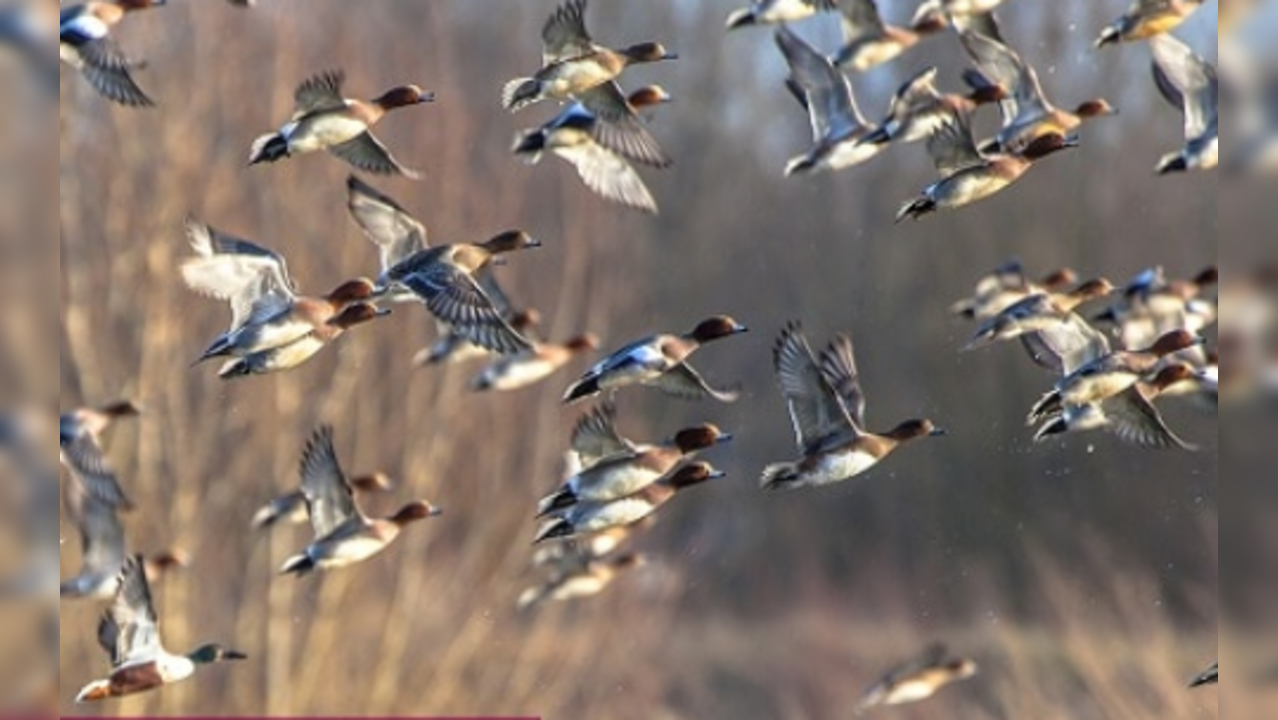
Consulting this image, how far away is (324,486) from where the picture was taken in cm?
372

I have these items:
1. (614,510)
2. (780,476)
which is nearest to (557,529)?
(614,510)

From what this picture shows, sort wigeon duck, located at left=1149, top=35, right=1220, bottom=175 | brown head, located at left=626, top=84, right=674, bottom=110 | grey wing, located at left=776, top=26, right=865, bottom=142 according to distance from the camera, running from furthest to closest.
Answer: grey wing, located at left=776, top=26, right=865, bottom=142, brown head, located at left=626, top=84, right=674, bottom=110, wigeon duck, located at left=1149, top=35, right=1220, bottom=175

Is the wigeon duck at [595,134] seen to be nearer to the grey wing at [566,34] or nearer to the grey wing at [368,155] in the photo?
the grey wing at [566,34]

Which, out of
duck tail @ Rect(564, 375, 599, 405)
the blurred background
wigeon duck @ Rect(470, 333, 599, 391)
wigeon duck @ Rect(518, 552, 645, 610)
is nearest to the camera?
duck tail @ Rect(564, 375, 599, 405)

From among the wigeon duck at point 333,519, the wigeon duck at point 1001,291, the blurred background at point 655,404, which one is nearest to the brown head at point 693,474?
the wigeon duck at point 333,519

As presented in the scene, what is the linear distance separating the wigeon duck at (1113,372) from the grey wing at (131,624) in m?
1.19

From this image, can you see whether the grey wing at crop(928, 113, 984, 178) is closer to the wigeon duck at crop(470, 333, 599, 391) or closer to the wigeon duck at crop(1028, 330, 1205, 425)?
the wigeon duck at crop(1028, 330, 1205, 425)

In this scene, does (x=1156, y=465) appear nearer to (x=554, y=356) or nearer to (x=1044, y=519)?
(x=1044, y=519)

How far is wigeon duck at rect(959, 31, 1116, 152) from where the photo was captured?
3.69 m

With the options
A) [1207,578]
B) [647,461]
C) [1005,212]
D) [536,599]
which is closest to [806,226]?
[1005,212]

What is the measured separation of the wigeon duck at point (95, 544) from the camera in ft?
11.3

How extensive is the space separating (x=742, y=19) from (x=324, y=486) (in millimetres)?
919

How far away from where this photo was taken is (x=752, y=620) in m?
9.83

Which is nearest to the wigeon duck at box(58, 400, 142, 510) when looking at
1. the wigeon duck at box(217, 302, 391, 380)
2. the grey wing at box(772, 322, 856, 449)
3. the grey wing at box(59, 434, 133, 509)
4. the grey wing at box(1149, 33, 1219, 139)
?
the grey wing at box(59, 434, 133, 509)
